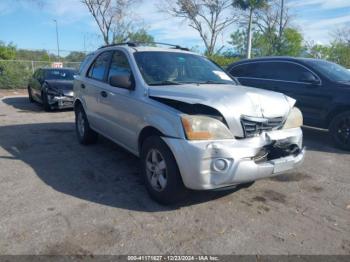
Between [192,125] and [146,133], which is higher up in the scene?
[192,125]

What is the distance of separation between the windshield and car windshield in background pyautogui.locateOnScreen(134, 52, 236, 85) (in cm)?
298

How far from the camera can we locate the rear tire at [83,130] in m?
6.15

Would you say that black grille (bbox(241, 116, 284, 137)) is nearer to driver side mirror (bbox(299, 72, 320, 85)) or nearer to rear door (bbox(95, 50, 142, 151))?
rear door (bbox(95, 50, 142, 151))

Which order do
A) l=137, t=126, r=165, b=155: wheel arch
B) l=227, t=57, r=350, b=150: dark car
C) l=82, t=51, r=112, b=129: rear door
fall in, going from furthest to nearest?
l=227, t=57, r=350, b=150: dark car, l=82, t=51, r=112, b=129: rear door, l=137, t=126, r=165, b=155: wheel arch

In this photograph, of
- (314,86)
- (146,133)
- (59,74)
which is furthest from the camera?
(59,74)

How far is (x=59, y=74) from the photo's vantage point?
12.3 metres

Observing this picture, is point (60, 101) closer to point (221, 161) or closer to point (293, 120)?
point (293, 120)

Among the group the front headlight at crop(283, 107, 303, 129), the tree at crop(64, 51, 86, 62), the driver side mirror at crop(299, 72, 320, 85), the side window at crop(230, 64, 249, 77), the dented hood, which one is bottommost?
the front headlight at crop(283, 107, 303, 129)

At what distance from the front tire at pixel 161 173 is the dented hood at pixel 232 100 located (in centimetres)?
56

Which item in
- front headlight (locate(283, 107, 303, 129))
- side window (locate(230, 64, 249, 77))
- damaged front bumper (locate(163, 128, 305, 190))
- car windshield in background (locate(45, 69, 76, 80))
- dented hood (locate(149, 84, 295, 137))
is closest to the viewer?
damaged front bumper (locate(163, 128, 305, 190))


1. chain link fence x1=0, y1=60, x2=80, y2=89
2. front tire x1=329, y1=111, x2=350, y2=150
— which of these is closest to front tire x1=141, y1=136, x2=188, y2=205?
front tire x1=329, y1=111, x2=350, y2=150

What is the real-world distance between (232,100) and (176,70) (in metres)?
1.24

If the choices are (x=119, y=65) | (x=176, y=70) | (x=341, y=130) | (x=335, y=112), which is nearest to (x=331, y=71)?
(x=335, y=112)

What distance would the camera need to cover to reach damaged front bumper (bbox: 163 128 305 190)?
3273 mm
